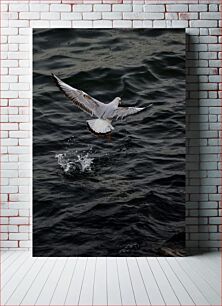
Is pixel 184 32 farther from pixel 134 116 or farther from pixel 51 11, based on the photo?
pixel 51 11

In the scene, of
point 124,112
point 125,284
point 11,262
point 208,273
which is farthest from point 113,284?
point 124,112

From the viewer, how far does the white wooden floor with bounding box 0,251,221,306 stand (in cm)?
426

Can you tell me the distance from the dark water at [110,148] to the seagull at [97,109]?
0.05 metres

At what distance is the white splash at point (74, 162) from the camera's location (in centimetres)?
566

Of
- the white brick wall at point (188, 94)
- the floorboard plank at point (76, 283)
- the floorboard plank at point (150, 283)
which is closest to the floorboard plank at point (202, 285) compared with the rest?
the floorboard plank at point (150, 283)

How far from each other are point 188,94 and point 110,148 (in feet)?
2.98

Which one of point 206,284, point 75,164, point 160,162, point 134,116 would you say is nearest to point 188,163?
point 160,162

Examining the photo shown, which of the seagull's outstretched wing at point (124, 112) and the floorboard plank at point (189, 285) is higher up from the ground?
the seagull's outstretched wing at point (124, 112)

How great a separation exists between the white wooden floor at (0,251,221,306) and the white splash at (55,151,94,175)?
0.82 m

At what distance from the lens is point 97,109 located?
5684 millimetres

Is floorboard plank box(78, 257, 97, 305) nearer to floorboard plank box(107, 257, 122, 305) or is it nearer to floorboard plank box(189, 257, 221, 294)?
floorboard plank box(107, 257, 122, 305)

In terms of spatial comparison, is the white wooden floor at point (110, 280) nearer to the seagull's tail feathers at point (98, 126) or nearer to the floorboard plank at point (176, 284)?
the floorboard plank at point (176, 284)

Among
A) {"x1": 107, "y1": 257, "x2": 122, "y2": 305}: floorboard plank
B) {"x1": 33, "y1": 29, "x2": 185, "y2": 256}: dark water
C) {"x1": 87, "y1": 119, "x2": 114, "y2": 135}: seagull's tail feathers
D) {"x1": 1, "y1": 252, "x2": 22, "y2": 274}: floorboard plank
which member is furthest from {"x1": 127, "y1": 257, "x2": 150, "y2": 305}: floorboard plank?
{"x1": 87, "y1": 119, "x2": 114, "y2": 135}: seagull's tail feathers

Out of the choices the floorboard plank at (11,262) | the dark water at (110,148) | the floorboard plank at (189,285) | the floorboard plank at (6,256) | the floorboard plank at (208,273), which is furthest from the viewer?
the dark water at (110,148)
